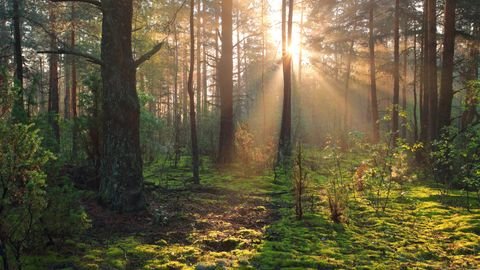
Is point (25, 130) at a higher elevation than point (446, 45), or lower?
lower

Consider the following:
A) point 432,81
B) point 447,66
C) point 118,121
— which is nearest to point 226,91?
point 432,81

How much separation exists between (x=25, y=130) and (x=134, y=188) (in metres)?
3.25

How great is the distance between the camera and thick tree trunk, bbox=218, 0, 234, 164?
45.9 ft

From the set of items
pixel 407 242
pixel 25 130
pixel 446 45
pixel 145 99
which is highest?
pixel 446 45

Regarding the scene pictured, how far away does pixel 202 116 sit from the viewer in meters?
19.9

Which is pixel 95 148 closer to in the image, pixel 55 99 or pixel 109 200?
pixel 109 200

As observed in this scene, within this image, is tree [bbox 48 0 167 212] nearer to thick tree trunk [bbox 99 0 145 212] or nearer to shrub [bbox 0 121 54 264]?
thick tree trunk [bbox 99 0 145 212]

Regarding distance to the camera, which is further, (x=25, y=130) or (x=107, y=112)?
(x=107, y=112)

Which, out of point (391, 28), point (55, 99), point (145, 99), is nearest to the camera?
point (145, 99)

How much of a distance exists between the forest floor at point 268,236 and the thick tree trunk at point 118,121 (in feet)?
1.19

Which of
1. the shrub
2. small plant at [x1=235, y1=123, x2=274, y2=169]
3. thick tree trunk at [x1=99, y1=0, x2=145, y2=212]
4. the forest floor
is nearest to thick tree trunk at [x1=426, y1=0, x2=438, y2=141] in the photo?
the forest floor

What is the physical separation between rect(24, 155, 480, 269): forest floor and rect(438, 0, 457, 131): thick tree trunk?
3.05 meters

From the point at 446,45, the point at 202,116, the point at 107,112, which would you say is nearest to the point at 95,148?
the point at 107,112

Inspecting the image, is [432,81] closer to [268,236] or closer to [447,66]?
[447,66]
